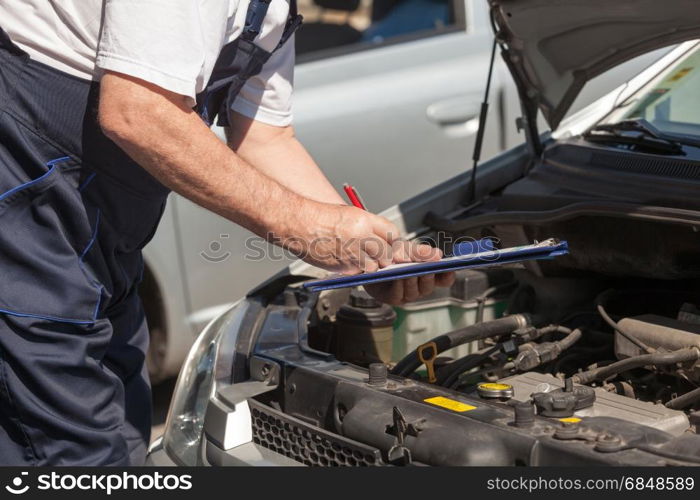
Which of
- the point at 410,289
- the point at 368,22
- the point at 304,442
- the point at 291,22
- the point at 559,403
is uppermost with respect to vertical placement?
the point at 291,22

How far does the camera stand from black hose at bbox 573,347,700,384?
191 cm

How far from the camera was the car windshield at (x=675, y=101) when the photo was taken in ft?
8.46

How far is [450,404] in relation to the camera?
1829mm

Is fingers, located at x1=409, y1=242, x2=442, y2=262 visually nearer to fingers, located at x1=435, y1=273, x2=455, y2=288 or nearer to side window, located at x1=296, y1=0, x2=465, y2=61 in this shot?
fingers, located at x1=435, y1=273, x2=455, y2=288

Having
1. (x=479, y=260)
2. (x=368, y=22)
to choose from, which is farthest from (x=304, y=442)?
(x=368, y=22)

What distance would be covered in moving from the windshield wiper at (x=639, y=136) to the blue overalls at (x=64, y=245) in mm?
964

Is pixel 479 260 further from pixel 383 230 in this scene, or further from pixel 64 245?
pixel 64 245

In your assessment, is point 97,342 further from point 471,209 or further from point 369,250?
point 471,209

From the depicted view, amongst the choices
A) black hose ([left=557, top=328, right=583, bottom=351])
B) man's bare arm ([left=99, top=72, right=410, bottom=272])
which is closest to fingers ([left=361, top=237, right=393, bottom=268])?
man's bare arm ([left=99, top=72, right=410, bottom=272])

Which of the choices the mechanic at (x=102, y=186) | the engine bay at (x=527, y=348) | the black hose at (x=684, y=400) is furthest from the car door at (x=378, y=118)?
the black hose at (x=684, y=400)

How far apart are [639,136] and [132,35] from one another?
1427mm

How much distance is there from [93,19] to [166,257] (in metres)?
1.90

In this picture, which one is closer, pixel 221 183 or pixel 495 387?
pixel 221 183

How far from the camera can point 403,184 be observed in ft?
12.9
